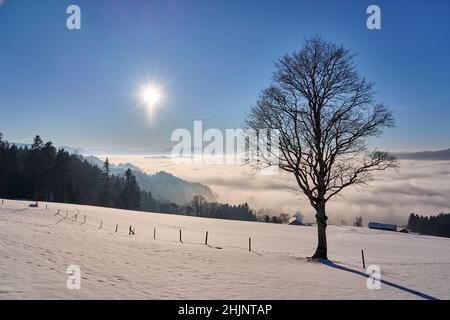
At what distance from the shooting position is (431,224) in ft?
527

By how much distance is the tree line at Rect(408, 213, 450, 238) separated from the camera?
497 ft

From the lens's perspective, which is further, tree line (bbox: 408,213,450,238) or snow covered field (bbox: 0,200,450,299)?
tree line (bbox: 408,213,450,238)

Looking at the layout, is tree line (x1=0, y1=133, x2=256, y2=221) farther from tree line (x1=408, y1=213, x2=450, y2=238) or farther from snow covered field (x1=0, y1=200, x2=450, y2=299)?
tree line (x1=408, y1=213, x2=450, y2=238)

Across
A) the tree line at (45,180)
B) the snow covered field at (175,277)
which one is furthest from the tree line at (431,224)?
the snow covered field at (175,277)

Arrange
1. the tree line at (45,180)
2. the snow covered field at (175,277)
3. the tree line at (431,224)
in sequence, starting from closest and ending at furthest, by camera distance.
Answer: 1. the snow covered field at (175,277)
2. the tree line at (45,180)
3. the tree line at (431,224)

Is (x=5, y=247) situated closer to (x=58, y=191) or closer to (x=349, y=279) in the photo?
(x=349, y=279)

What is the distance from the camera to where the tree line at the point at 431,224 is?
152 metres

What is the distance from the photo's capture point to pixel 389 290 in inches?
503

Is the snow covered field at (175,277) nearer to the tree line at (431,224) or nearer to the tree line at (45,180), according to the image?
the tree line at (45,180)

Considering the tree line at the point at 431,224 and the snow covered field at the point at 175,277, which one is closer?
the snow covered field at the point at 175,277

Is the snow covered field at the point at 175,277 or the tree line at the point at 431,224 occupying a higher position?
the snow covered field at the point at 175,277

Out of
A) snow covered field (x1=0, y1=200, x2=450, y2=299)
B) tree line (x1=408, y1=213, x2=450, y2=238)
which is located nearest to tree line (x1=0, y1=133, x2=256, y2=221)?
snow covered field (x1=0, y1=200, x2=450, y2=299)

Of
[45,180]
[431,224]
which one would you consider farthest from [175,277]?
[431,224]
